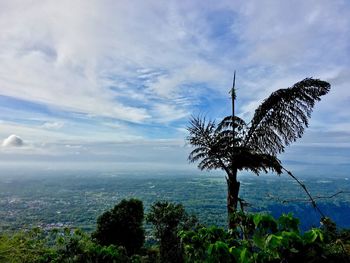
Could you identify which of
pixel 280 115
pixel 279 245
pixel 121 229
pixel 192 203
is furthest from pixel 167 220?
pixel 192 203

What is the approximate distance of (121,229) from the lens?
50.6 feet

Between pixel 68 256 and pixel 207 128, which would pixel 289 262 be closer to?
pixel 68 256

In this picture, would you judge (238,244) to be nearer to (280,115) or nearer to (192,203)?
(280,115)

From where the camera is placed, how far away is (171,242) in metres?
11.9

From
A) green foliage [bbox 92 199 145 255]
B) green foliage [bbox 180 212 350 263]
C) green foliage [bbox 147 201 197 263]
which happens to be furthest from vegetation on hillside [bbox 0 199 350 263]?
green foliage [bbox 92 199 145 255]

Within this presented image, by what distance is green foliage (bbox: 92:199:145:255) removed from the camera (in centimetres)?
1530

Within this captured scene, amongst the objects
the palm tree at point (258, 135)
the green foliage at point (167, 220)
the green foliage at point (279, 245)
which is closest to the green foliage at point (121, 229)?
the green foliage at point (167, 220)

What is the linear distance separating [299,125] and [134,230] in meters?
11.0

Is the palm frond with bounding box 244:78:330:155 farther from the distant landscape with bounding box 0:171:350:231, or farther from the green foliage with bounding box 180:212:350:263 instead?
the green foliage with bounding box 180:212:350:263

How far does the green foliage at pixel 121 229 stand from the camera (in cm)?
1530

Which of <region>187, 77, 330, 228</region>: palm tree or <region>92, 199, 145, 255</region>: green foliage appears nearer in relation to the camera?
<region>187, 77, 330, 228</region>: palm tree

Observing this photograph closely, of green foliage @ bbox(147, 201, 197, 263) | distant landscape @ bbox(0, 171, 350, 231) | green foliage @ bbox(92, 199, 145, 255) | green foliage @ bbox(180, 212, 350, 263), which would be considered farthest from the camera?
green foliage @ bbox(92, 199, 145, 255)

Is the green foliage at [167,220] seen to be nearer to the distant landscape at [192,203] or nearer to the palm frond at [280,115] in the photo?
the distant landscape at [192,203]

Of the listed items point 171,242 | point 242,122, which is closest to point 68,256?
point 242,122
